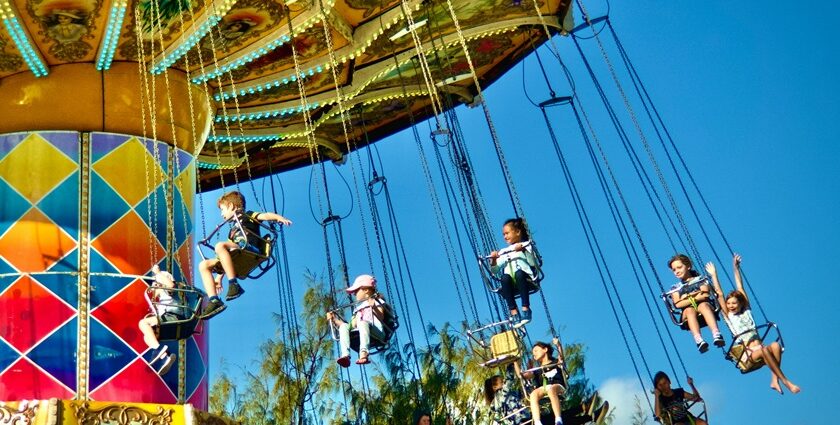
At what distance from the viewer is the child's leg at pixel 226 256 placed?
11570 mm

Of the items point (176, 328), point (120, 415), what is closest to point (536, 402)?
point (176, 328)

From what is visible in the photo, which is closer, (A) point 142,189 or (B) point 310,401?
(A) point 142,189

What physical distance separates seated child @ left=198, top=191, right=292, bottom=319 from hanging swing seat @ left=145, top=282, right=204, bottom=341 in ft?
0.66

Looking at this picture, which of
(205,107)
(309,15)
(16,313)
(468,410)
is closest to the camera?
(16,313)

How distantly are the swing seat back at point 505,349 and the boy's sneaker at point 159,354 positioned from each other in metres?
2.96

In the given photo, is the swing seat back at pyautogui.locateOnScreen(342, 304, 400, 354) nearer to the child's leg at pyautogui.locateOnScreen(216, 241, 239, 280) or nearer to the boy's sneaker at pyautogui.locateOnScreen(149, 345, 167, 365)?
the child's leg at pyautogui.locateOnScreen(216, 241, 239, 280)

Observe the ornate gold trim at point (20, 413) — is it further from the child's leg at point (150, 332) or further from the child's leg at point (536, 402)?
the child's leg at point (536, 402)

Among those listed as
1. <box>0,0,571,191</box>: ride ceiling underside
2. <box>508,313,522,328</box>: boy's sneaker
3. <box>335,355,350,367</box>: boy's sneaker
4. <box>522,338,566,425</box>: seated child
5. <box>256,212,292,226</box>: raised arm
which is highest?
<box>0,0,571,191</box>: ride ceiling underside

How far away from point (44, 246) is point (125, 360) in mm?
1388

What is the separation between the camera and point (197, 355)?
44.5 feet

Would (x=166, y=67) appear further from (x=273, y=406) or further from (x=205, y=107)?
(x=273, y=406)

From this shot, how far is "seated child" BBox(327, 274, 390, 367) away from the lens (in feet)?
37.1

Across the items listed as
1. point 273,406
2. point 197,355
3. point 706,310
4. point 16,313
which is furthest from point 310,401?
point 706,310

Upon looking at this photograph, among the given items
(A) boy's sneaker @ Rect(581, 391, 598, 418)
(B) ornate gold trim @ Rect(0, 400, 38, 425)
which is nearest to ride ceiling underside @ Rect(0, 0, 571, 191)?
(B) ornate gold trim @ Rect(0, 400, 38, 425)
